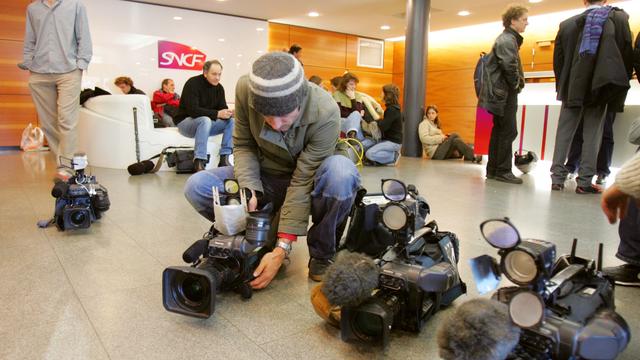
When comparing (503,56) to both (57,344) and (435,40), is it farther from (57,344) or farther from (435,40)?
(435,40)

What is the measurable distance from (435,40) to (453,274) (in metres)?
8.97

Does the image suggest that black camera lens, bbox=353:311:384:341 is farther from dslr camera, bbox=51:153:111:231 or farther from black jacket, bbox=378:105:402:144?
black jacket, bbox=378:105:402:144

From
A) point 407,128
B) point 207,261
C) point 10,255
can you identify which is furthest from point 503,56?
point 10,255

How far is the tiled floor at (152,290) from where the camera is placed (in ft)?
3.66

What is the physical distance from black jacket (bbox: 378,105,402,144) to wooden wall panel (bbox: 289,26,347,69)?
4.09 meters

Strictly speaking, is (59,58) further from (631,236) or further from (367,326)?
(631,236)

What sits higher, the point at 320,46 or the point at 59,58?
the point at 320,46

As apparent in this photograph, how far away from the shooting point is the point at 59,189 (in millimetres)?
2062

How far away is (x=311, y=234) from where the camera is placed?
5.15 ft

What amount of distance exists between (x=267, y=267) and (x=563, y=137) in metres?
3.10

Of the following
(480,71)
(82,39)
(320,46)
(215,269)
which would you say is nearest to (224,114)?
(82,39)

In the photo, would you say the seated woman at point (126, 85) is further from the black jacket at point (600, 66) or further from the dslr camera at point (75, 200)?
the black jacket at point (600, 66)

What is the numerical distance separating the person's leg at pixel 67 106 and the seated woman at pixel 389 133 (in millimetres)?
3188

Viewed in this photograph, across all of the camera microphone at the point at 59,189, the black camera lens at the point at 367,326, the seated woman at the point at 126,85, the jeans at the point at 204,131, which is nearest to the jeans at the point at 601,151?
the jeans at the point at 204,131
